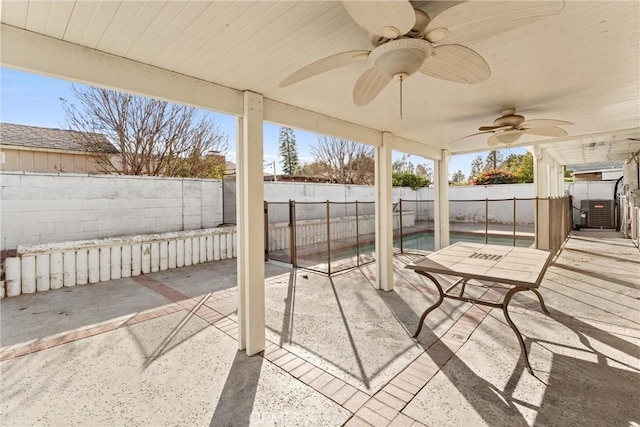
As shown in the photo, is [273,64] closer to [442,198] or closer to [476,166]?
[442,198]

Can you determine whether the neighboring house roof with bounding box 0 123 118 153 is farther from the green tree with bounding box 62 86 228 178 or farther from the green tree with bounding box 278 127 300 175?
the green tree with bounding box 278 127 300 175

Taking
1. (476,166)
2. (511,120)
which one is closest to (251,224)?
(511,120)

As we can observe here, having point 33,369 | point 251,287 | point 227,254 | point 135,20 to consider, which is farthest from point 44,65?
point 227,254

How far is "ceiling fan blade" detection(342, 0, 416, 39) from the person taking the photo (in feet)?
3.93

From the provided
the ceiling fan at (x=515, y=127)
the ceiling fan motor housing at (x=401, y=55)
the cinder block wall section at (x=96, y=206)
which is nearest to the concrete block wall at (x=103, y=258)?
the cinder block wall section at (x=96, y=206)

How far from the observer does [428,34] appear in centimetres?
147

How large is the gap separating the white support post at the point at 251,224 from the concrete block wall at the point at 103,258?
3.62 metres

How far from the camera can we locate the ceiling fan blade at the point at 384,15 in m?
1.20

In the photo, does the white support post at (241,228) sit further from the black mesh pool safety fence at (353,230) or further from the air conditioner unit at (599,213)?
the air conditioner unit at (599,213)

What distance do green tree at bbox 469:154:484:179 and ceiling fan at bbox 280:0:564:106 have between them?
26538mm

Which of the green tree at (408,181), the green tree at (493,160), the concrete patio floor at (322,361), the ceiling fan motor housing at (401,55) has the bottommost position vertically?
the concrete patio floor at (322,361)

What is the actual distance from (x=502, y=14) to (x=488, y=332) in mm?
2824

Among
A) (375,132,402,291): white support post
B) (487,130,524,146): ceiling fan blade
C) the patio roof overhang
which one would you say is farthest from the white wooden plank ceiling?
(375,132,402,291): white support post

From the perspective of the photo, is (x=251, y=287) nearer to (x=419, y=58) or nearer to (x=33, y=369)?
(x=33, y=369)
